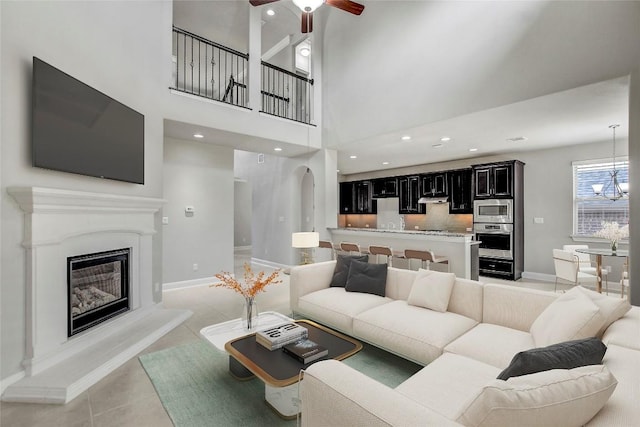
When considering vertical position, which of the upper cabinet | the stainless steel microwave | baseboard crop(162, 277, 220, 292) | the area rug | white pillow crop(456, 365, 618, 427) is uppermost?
the upper cabinet

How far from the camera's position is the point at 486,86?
12.9 feet

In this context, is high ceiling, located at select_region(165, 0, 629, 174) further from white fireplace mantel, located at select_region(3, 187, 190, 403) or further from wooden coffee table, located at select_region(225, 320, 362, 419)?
wooden coffee table, located at select_region(225, 320, 362, 419)

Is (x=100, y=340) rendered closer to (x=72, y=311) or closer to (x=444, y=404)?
(x=72, y=311)

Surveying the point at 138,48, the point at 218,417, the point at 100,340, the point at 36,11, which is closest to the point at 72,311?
the point at 100,340

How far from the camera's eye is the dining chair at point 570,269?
4.43m

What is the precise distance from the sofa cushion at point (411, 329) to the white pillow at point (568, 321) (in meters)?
0.57

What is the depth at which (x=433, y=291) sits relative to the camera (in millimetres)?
2885

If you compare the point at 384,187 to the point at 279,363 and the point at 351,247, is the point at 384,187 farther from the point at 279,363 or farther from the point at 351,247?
the point at 279,363

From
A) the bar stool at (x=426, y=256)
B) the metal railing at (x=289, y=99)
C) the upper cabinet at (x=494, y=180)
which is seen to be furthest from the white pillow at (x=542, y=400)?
the metal railing at (x=289, y=99)

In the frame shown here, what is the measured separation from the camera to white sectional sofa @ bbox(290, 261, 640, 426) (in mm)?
995

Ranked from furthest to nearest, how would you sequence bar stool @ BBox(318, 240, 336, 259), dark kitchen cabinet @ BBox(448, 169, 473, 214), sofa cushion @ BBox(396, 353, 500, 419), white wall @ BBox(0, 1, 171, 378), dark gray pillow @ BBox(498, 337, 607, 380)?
dark kitchen cabinet @ BBox(448, 169, 473, 214) → bar stool @ BBox(318, 240, 336, 259) → white wall @ BBox(0, 1, 171, 378) → sofa cushion @ BBox(396, 353, 500, 419) → dark gray pillow @ BBox(498, 337, 607, 380)

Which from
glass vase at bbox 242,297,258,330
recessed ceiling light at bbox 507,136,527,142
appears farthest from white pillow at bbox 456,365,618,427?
recessed ceiling light at bbox 507,136,527,142

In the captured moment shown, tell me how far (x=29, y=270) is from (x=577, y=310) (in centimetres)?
400

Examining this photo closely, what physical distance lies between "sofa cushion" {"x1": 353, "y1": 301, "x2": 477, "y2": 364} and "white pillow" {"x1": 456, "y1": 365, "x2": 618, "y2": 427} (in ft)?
4.02
